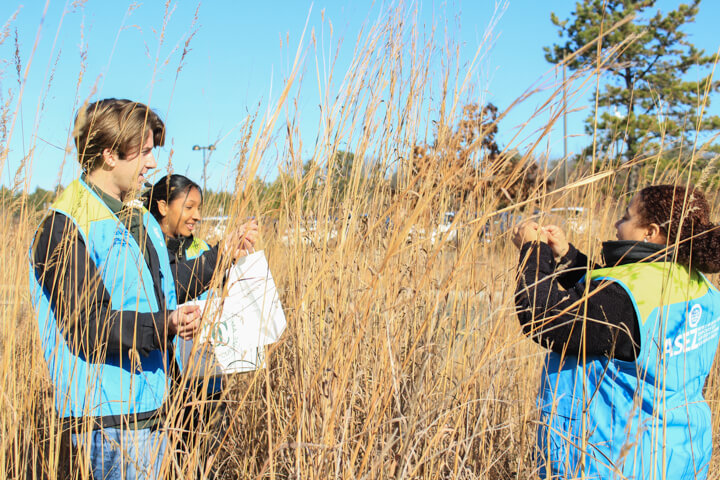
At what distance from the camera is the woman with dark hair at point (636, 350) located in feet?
4.11

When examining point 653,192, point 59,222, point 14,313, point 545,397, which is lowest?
point 545,397

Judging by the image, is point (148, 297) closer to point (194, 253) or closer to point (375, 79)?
point (375, 79)

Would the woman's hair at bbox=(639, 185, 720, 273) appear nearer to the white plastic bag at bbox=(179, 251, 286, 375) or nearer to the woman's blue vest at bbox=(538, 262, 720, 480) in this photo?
the woman's blue vest at bbox=(538, 262, 720, 480)

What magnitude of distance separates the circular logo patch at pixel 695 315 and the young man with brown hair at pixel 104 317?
122 centimetres

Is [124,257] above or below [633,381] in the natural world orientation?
above

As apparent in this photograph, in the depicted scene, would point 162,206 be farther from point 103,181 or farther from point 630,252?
point 630,252

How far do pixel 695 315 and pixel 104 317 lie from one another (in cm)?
147

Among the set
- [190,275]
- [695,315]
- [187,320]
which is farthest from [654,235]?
[190,275]

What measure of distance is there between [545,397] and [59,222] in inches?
52.5

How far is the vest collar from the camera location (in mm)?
1338

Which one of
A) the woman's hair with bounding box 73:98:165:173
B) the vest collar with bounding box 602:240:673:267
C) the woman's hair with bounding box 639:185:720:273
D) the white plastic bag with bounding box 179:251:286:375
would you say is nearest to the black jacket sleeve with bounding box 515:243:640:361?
the vest collar with bounding box 602:240:673:267

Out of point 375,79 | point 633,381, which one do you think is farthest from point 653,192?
point 375,79

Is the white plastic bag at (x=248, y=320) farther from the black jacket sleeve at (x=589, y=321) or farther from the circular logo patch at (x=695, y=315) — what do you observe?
the circular logo patch at (x=695, y=315)

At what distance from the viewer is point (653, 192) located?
145 cm
